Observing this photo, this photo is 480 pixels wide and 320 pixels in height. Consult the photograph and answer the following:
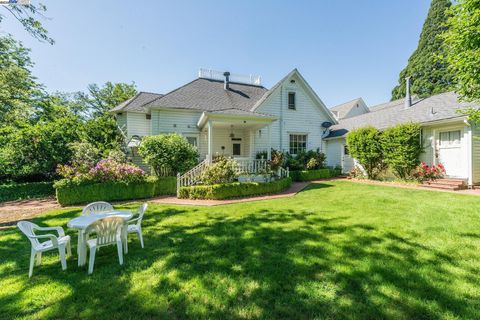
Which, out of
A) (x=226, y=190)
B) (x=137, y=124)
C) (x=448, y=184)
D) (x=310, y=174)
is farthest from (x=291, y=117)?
(x=137, y=124)

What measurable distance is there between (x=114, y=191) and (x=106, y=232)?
19.8 ft

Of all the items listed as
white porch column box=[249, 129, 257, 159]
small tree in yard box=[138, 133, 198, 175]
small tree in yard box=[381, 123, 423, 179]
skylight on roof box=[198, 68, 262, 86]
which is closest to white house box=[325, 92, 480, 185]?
small tree in yard box=[381, 123, 423, 179]

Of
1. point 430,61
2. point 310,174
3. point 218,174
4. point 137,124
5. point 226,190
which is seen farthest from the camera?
point 430,61

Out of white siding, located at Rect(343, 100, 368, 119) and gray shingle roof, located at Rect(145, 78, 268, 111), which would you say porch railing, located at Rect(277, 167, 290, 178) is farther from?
white siding, located at Rect(343, 100, 368, 119)

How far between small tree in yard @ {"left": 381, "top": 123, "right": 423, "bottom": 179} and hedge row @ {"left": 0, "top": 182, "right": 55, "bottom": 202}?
1861cm

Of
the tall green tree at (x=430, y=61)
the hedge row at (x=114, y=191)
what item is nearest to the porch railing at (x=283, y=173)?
the hedge row at (x=114, y=191)

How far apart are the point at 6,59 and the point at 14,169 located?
12.0 meters

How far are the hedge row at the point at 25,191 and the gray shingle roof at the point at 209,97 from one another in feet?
22.2

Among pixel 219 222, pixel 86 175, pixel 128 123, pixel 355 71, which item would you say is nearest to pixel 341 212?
pixel 219 222

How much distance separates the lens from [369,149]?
12289mm

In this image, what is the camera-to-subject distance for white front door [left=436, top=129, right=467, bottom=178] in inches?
373

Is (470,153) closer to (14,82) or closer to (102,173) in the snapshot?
(102,173)

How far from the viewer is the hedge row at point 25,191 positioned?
939 centimetres

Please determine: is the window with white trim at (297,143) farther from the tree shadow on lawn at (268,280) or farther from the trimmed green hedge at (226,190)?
the tree shadow on lawn at (268,280)
